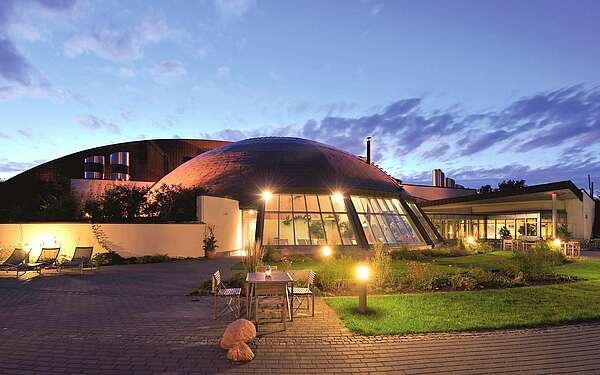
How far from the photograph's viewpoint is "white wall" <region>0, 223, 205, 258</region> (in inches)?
738

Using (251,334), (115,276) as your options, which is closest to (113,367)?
(251,334)

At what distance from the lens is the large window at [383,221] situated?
2625cm

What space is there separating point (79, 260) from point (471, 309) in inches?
598

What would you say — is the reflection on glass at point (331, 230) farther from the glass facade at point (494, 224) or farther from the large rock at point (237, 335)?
the glass facade at point (494, 224)

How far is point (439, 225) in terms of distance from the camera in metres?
42.2

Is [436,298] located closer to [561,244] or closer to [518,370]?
[518,370]

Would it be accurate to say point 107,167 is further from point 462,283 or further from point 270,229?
point 462,283

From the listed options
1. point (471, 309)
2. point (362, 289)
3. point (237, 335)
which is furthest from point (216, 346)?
point (471, 309)

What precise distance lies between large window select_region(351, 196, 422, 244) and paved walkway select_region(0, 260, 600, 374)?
1726 cm

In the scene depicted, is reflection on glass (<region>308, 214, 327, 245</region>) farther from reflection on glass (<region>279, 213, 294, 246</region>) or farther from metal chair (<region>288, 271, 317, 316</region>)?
metal chair (<region>288, 271, 317, 316</region>)

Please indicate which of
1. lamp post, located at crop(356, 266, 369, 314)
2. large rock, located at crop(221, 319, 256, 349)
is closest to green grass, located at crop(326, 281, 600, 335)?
lamp post, located at crop(356, 266, 369, 314)

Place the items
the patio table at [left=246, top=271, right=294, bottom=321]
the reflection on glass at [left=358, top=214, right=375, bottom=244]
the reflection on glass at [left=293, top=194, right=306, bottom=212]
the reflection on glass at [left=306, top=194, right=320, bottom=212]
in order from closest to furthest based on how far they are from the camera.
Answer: the patio table at [left=246, top=271, right=294, bottom=321]
the reflection on glass at [left=358, top=214, right=375, bottom=244]
the reflection on glass at [left=293, top=194, right=306, bottom=212]
the reflection on glass at [left=306, top=194, right=320, bottom=212]

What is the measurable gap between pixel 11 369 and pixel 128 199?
693 inches

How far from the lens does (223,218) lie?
24719 millimetres
